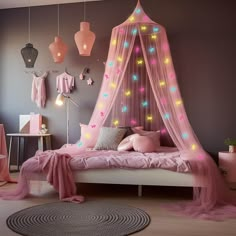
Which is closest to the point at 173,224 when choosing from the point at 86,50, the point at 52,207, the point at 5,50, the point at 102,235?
the point at 102,235

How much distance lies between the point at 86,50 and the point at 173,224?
2972 millimetres

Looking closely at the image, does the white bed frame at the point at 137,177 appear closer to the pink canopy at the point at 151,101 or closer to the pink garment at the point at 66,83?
the pink canopy at the point at 151,101

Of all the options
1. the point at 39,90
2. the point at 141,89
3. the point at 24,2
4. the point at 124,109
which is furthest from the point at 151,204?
the point at 24,2

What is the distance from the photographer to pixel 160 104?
448 cm

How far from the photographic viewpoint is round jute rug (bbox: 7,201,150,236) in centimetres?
291

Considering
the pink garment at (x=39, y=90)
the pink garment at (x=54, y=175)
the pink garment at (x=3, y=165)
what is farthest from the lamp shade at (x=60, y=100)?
the pink garment at (x=54, y=175)

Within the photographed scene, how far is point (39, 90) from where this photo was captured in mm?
5797

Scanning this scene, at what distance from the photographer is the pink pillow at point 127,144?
4.70 meters

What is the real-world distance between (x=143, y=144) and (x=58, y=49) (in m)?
2.11

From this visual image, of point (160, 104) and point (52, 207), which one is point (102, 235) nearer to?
point (52, 207)

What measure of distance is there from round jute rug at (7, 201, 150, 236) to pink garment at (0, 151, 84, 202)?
243 mm

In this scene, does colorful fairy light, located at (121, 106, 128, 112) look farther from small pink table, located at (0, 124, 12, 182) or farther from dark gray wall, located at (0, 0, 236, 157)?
small pink table, located at (0, 124, 12, 182)

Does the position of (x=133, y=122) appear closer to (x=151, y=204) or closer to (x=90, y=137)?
(x=90, y=137)

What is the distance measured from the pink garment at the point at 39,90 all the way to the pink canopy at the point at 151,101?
1.37 m
